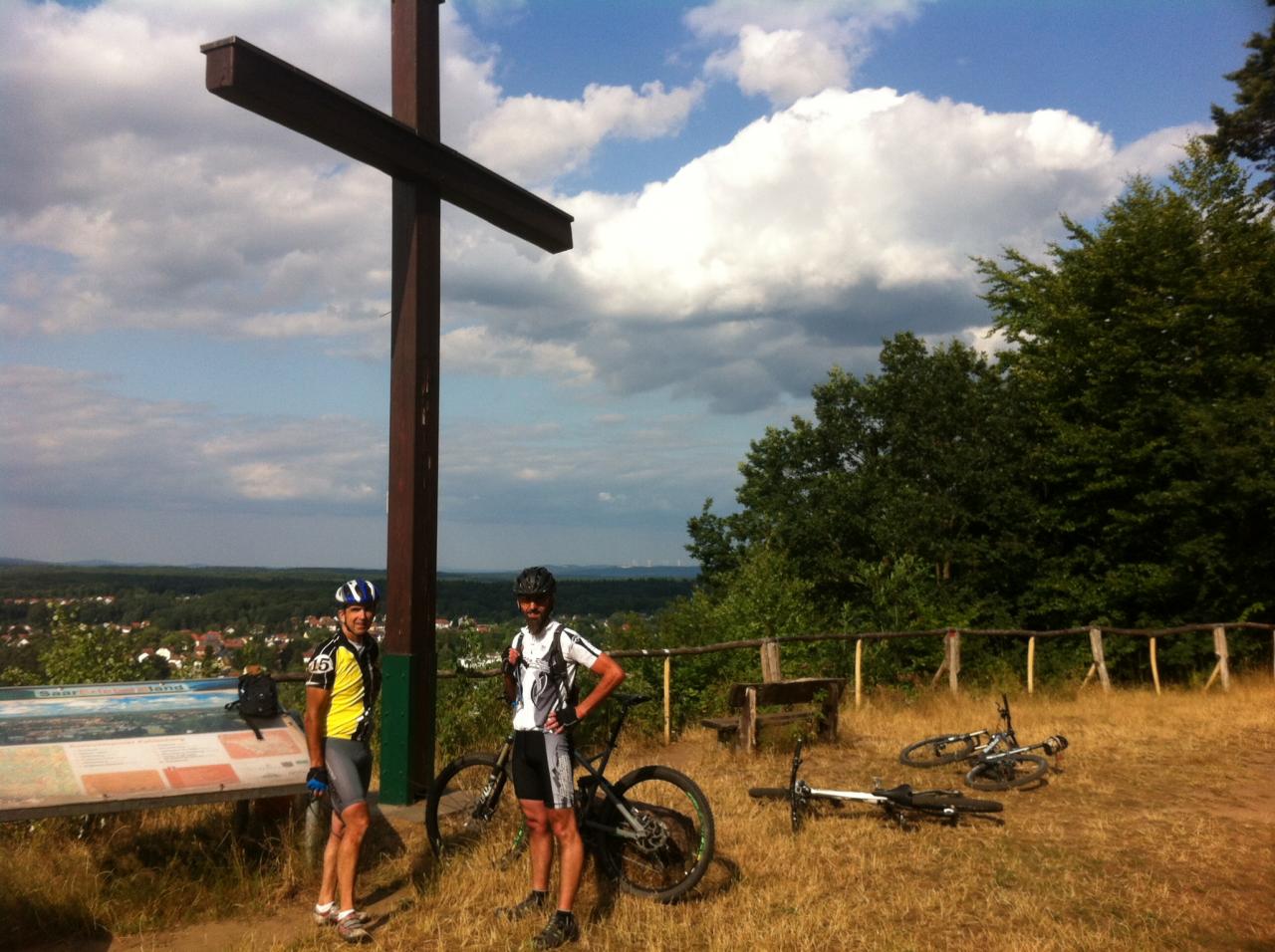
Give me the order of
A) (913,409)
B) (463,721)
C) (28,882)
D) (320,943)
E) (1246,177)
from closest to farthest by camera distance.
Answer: (320,943)
(28,882)
(463,721)
(1246,177)
(913,409)

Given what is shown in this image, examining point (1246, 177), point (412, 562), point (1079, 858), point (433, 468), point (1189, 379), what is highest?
point (1246, 177)

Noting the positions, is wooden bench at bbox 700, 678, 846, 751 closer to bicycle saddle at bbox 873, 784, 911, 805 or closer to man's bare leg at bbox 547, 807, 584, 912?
bicycle saddle at bbox 873, 784, 911, 805

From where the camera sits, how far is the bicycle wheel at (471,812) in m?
5.74

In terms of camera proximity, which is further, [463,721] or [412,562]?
[463,721]

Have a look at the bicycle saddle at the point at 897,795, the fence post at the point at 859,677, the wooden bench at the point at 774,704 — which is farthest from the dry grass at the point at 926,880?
the fence post at the point at 859,677

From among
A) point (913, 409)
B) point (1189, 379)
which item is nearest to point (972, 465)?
point (913, 409)

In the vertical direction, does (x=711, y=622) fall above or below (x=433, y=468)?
below

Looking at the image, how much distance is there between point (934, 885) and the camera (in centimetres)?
573

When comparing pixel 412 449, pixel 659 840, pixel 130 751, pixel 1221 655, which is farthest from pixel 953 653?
pixel 130 751

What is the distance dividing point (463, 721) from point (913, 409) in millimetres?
18857

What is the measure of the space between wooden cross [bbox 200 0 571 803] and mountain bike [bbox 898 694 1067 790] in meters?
4.61

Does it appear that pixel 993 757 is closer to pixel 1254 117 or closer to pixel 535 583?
pixel 535 583

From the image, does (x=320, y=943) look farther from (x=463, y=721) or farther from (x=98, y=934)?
(x=463, y=721)

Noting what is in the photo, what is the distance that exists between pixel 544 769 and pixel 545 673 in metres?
0.45
